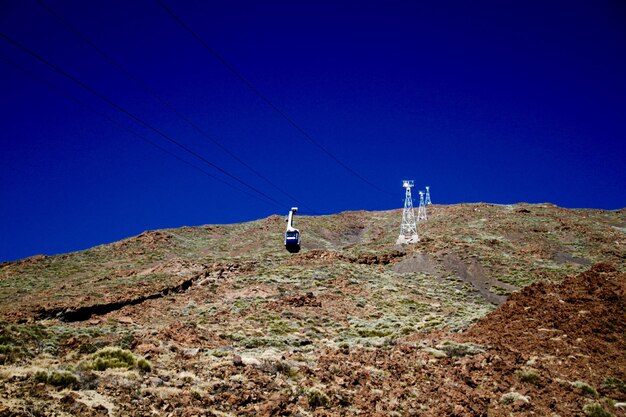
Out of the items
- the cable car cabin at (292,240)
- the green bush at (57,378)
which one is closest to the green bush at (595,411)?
the green bush at (57,378)

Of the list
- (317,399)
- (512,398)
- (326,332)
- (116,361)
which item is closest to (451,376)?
(512,398)

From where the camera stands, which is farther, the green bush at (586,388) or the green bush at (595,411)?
the green bush at (586,388)

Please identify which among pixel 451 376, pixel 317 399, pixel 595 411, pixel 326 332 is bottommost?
pixel 317 399

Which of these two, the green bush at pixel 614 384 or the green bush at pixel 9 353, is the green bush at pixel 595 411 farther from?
the green bush at pixel 9 353

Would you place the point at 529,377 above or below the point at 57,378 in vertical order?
above

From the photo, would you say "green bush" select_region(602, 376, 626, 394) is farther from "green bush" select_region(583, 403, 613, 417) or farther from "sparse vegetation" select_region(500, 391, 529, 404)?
"sparse vegetation" select_region(500, 391, 529, 404)

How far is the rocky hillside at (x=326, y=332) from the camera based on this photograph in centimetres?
1078

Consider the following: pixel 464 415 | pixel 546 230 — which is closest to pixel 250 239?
pixel 546 230

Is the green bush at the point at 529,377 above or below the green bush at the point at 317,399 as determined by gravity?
above

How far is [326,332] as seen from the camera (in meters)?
21.2

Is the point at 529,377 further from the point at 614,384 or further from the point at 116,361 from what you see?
the point at 116,361

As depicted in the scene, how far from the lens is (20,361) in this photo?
11.8 meters

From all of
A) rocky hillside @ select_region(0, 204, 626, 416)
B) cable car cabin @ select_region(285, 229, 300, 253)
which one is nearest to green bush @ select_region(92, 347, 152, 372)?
rocky hillside @ select_region(0, 204, 626, 416)

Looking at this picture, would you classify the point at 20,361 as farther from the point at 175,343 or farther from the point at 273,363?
the point at 273,363
